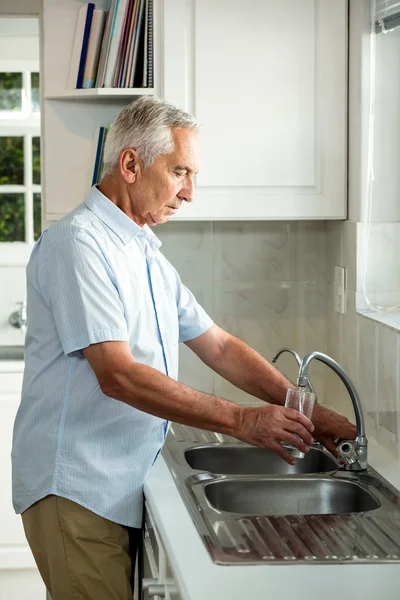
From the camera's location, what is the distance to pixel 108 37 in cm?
260

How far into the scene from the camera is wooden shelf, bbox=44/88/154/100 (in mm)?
2533

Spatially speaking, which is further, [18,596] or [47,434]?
[18,596]

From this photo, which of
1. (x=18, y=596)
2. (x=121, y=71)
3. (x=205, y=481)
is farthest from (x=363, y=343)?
(x=18, y=596)

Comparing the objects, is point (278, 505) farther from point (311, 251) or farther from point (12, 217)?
point (12, 217)

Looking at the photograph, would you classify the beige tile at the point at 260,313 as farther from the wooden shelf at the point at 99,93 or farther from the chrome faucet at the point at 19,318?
the chrome faucet at the point at 19,318

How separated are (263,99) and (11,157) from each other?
1.96 meters

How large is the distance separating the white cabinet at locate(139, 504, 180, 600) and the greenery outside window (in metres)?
2.41

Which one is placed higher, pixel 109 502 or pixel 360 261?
pixel 360 261

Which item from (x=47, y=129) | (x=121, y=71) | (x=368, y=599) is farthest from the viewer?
(x=47, y=129)

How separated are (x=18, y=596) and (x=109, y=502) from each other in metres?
1.97

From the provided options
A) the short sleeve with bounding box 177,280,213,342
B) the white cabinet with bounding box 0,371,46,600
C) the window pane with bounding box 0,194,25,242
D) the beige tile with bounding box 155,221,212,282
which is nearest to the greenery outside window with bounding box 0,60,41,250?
the window pane with bounding box 0,194,25,242

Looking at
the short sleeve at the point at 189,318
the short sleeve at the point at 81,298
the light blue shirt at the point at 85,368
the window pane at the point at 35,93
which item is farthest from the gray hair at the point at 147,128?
the window pane at the point at 35,93

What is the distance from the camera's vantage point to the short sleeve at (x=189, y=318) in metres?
2.25

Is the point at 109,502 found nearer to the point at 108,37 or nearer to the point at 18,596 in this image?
the point at 108,37
